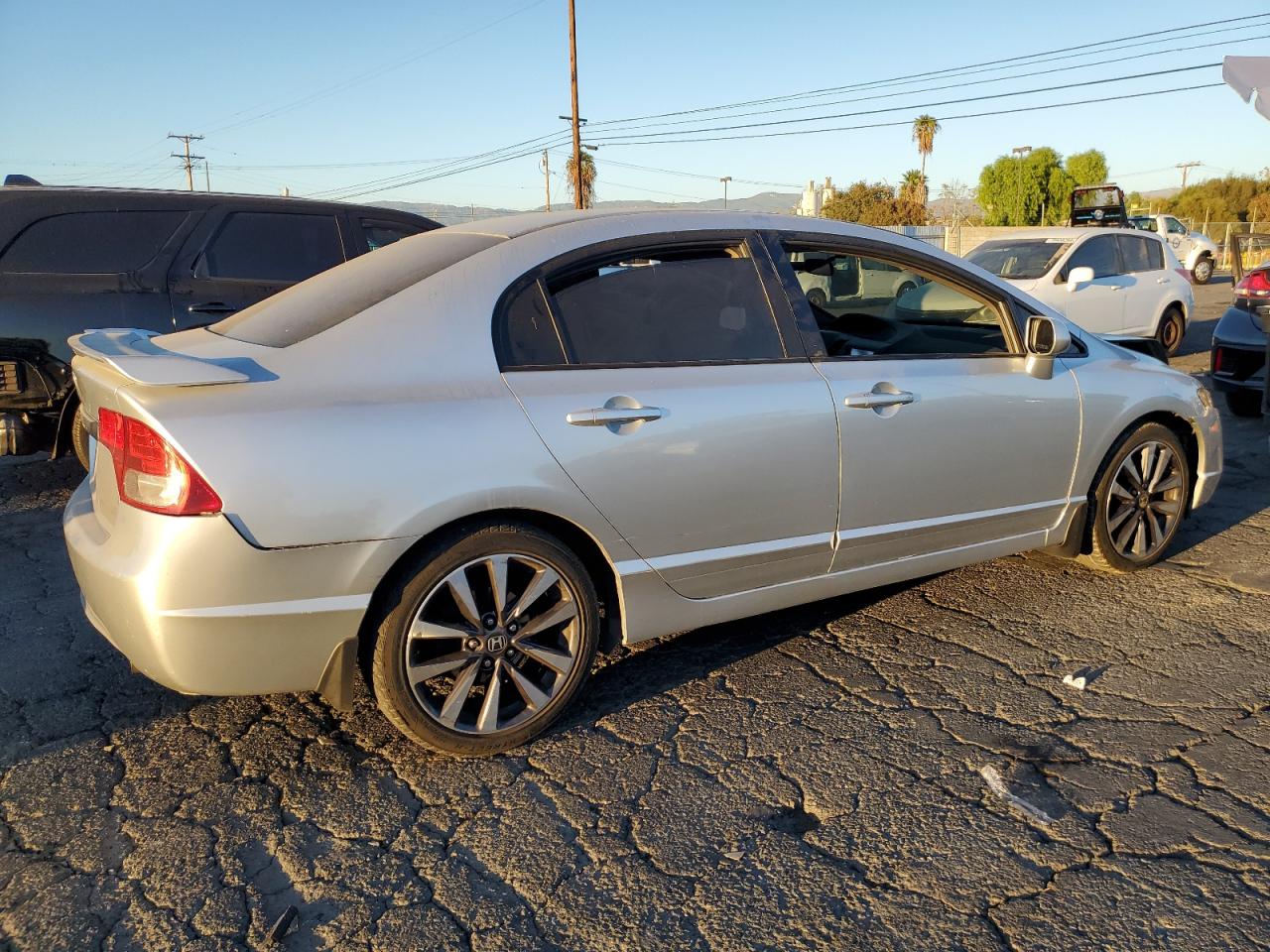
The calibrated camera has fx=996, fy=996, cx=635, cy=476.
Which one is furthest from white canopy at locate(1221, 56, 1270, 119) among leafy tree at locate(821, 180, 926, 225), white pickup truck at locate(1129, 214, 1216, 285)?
leafy tree at locate(821, 180, 926, 225)

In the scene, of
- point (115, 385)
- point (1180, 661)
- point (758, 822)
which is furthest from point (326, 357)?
point (1180, 661)

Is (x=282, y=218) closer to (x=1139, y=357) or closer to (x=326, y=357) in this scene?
(x=326, y=357)

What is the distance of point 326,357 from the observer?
284cm

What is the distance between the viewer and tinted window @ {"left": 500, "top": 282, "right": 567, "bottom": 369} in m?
3.04

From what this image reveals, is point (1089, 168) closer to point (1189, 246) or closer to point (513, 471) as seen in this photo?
point (1189, 246)

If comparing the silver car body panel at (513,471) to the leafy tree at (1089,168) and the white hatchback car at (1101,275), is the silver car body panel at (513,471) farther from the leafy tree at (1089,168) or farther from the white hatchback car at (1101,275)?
the leafy tree at (1089,168)

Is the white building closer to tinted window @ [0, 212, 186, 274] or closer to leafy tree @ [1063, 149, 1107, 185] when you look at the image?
leafy tree @ [1063, 149, 1107, 185]

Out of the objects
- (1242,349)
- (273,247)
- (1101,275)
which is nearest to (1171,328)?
(1101,275)

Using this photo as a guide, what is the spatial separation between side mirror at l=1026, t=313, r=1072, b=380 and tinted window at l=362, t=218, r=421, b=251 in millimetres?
4396

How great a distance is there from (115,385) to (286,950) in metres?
1.56

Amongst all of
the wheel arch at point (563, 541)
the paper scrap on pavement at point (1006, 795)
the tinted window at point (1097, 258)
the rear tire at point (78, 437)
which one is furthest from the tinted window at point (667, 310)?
the tinted window at point (1097, 258)

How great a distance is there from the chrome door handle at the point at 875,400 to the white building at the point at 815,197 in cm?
5483

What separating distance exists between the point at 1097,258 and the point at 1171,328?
1.77 metres

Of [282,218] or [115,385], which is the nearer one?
[115,385]
